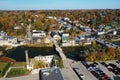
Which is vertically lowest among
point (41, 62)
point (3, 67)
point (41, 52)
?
point (41, 52)

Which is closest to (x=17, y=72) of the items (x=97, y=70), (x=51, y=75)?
(x=51, y=75)

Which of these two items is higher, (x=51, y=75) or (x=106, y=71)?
(x=51, y=75)

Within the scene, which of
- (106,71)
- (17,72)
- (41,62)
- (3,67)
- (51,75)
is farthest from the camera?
(3,67)

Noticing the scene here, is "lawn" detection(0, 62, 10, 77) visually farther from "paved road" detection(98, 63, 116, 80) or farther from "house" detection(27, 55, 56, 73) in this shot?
"paved road" detection(98, 63, 116, 80)

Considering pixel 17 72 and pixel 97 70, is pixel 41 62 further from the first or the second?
pixel 97 70

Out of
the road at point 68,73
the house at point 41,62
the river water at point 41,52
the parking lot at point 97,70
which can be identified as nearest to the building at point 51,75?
the road at point 68,73

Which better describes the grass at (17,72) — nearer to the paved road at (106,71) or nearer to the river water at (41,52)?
the river water at (41,52)

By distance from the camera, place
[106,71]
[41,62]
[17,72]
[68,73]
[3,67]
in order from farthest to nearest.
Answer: [3,67]
[41,62]
[17,72]
[106,71]
[68,73]

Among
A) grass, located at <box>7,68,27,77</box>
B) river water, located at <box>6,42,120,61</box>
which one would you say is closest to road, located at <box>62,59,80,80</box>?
grass, located at <box>7,68,27,77</box>

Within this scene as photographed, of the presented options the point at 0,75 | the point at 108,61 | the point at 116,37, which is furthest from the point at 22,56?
the point at 116,37
